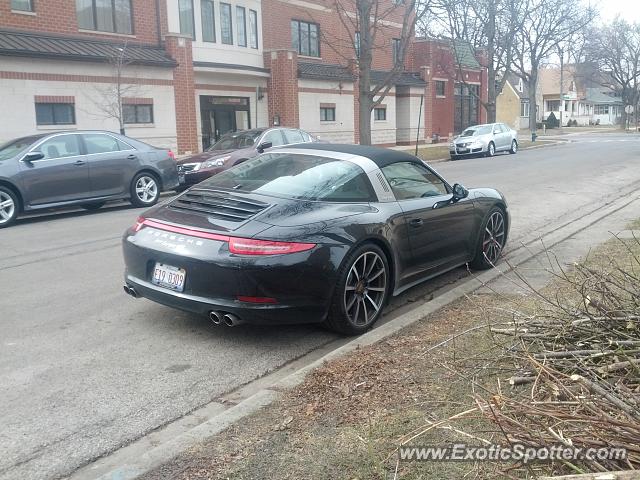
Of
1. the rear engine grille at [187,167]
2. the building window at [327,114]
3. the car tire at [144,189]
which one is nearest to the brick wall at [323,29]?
the building window at [327,114]

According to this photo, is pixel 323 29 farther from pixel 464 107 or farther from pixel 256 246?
pixel 256 246

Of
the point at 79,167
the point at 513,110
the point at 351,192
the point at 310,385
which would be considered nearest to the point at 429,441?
the point at 310,385

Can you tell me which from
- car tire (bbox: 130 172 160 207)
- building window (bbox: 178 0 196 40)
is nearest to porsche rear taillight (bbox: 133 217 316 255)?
car tire (bbox: 130 172 160 207)

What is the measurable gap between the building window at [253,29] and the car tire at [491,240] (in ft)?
75.0

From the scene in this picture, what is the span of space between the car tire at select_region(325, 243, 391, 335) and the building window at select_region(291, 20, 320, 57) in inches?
1063

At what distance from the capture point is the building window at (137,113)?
2219 centimetres

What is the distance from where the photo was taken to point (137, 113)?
22578 mm

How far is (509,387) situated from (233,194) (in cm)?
273

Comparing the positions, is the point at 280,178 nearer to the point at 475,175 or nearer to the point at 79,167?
the point at 79,167

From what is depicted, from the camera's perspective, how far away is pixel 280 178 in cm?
553

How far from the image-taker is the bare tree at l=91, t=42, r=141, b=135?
20.5m

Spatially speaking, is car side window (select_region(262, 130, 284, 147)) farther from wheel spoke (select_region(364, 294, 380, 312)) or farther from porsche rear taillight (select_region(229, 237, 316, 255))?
porsche rear taillight (select_region(229, 237, 316, 255))

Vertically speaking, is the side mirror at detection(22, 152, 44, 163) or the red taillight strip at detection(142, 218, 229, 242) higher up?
the side mirror at detection(22, 152, 44, 163)

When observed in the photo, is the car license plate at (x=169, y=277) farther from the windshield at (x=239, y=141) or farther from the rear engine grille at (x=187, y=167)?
the windshield at (x=239, y=141)
